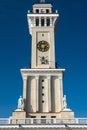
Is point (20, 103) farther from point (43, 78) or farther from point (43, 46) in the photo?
point (43, 46)

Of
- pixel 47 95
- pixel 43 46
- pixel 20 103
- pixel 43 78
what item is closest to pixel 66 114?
pixel 47 95

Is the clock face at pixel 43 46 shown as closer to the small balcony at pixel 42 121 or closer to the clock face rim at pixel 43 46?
the clock face rim at pixel 43 46

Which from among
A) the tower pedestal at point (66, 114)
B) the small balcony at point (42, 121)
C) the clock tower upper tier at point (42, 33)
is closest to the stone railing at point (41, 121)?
the small balcony at point (42, 121)

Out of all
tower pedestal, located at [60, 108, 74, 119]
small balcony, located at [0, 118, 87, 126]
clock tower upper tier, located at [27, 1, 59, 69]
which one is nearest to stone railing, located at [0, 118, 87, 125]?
small balcony, located at [0, 118, 87, 126]

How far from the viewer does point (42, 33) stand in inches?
2699

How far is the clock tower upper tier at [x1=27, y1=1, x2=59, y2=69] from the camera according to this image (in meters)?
65.8

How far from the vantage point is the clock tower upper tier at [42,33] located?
65.8 metres

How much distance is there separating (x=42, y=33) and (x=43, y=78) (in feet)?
31.1

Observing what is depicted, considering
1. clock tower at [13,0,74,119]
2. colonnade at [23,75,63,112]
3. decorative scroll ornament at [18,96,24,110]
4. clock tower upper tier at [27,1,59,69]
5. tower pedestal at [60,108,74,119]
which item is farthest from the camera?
clock tower upper tier at [27,1,59,69]

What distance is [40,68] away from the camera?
64188 millimetres

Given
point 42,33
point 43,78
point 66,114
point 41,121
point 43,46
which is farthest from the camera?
point 42,33

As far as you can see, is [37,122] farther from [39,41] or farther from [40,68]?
[39,41]

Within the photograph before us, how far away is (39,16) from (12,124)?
85.2 ft

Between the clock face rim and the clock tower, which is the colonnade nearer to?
the clock tower
